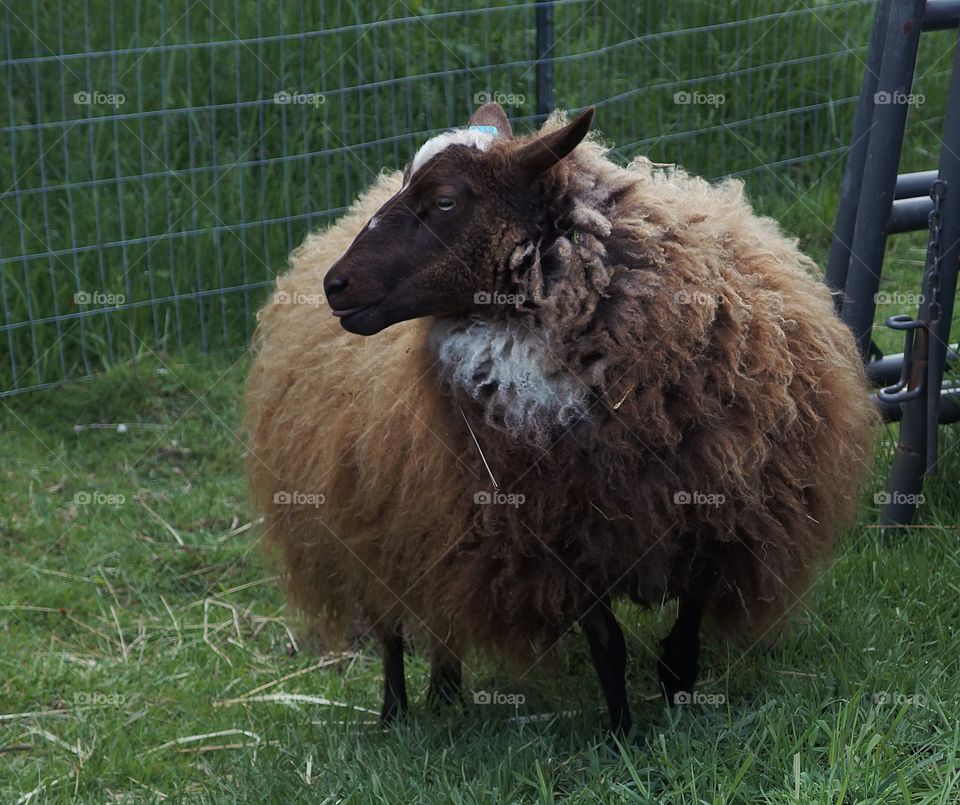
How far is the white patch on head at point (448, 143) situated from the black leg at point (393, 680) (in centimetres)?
172

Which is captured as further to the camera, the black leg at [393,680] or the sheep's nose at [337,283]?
the black leg at [393,680]

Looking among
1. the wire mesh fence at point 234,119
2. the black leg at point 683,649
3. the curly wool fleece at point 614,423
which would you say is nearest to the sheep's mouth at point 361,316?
the curly wool fleece at point 614,423

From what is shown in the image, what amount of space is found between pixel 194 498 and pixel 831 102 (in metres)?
4.35

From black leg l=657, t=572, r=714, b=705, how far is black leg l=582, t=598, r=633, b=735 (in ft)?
0.57

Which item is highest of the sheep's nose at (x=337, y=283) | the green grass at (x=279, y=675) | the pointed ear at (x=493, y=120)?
the pointed ear at (x=493, y=120)

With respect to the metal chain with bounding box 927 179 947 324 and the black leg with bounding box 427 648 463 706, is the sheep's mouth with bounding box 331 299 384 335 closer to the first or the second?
the black leg with bounding box 427 648 463 706

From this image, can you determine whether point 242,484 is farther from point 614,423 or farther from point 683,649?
point 614,423

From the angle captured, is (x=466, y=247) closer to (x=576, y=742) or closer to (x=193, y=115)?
(x=576, y=742)

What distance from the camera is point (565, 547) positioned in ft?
10.9

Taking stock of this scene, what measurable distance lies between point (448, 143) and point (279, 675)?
243cm

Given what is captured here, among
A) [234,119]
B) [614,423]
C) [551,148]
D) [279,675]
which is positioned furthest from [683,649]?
[234,119]

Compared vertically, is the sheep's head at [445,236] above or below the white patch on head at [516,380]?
above

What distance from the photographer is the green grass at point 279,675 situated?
317 cm

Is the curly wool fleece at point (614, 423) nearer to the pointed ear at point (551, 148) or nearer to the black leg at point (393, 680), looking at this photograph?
the pointed ear at point (551, 148)
